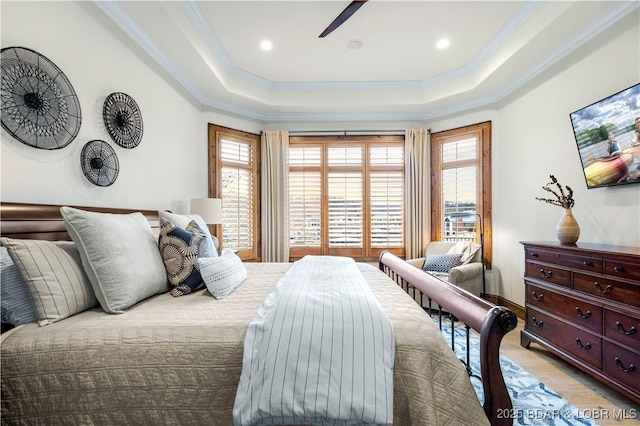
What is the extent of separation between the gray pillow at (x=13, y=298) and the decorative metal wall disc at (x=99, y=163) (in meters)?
1.09

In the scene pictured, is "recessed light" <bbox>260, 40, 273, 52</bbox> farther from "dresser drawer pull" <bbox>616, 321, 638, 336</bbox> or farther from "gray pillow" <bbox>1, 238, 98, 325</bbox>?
"dresser drawer pull" <bbox>616, 321, 638, 336</bbox>

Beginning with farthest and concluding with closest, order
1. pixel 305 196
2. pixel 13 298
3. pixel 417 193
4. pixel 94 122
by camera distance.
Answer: pixel 305 196 < pixel 417 193 < pixel 94 122 < pixel 13 298

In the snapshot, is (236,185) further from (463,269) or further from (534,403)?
(534,403)

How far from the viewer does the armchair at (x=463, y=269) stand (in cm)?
353

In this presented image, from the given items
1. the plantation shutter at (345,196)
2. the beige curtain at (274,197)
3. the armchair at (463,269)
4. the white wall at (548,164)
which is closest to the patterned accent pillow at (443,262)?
the armchair at (463,269)

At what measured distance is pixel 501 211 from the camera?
394cm

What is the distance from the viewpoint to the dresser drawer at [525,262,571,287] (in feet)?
7.57

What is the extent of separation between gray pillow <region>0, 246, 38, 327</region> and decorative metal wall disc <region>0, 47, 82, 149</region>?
88 cm

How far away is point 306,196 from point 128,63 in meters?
2.77

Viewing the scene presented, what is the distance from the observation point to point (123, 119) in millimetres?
2549

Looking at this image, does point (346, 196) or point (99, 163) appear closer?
point (99, 163)

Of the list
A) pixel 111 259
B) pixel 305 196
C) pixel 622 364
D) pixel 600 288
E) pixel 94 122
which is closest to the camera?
pixel 111 259

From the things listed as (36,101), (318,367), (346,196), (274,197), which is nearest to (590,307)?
(318,367)

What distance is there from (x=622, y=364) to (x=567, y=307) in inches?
18.3
